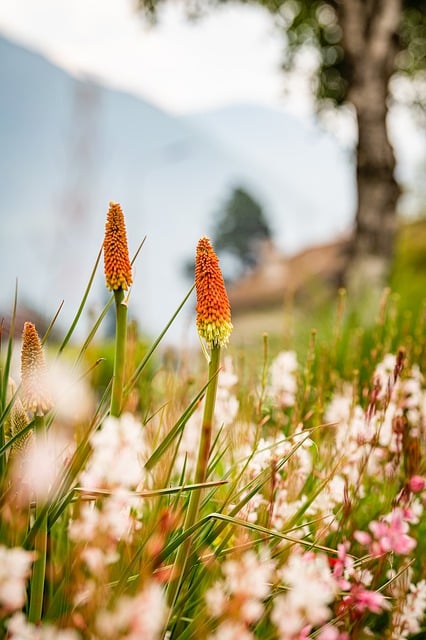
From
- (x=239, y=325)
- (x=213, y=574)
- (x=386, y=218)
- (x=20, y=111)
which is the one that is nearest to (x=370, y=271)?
(x=386, y=218)

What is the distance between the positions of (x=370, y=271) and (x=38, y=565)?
1136 centimetres

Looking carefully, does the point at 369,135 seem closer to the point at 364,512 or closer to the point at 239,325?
the point at 239,325

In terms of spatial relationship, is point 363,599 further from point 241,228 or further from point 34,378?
point 241,228

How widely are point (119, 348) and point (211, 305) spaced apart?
21 cm

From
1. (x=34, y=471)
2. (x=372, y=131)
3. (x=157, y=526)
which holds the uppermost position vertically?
(x=372, y=131)

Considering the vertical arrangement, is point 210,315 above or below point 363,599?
above

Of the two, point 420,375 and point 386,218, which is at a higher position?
point 386,218

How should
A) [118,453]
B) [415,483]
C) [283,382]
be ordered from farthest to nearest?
[283,382] < [415,483] < [118,453]

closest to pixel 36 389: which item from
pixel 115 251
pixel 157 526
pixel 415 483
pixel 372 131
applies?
pixel 115 251

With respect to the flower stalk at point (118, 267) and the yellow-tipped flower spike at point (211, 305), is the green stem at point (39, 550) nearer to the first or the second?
the flower stalk at point (118, 267)

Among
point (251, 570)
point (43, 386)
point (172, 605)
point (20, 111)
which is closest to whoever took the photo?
point (251, 570)

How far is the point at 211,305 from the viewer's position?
1.48m

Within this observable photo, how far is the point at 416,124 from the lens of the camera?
17.6m

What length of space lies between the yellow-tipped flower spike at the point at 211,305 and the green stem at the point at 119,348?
156 mm
